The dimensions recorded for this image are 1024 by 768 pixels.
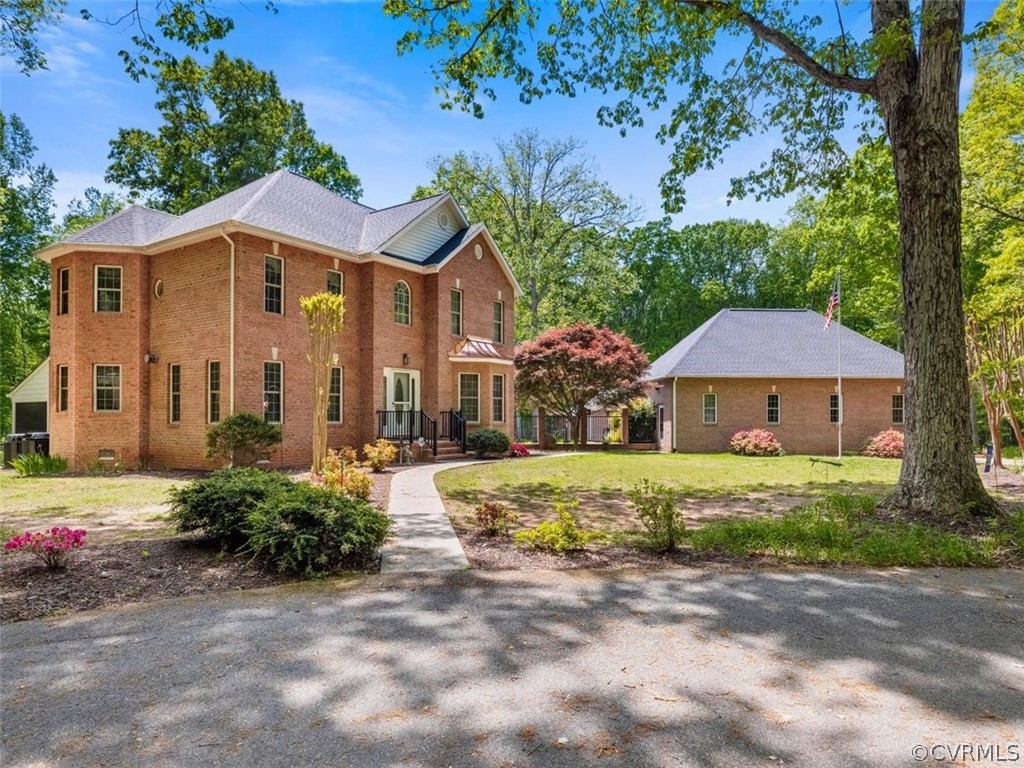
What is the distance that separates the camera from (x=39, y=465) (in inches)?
588

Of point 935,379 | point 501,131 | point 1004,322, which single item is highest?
point 501,131

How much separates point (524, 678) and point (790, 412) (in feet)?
78.2

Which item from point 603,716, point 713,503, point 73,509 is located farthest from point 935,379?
point 73,509

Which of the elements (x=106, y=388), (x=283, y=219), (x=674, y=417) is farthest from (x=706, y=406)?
(x=106, y=388)

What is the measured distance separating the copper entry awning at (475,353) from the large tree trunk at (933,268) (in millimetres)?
13264

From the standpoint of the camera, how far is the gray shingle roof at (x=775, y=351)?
24.0 metres

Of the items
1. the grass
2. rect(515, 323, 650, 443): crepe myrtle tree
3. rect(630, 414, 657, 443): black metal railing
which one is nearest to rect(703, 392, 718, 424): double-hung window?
rect(515, 323, 650, 443): crepe myrtle tree

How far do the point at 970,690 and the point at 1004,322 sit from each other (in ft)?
45.9

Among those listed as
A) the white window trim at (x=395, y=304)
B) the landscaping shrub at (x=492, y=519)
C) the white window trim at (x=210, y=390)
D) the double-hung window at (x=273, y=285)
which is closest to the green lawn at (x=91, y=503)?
the white window trim at (x=210, y=390)

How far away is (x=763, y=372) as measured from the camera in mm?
24109

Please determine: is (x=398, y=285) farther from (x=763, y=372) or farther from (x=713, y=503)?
(x=763, y=372)

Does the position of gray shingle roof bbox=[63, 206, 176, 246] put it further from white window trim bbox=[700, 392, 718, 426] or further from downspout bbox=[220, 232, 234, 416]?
white window trim bbox=[700, 392, 718, 426]

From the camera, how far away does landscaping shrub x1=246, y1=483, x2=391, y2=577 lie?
A: 556 centimetres

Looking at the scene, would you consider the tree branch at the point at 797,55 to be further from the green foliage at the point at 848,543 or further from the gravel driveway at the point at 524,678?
the gravel driveway at the point at 524,678
